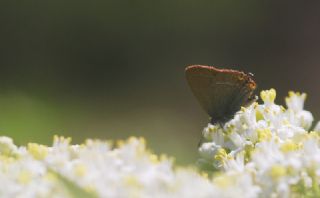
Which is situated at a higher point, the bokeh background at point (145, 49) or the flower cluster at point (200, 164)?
the bokeh background at point (145, 49)

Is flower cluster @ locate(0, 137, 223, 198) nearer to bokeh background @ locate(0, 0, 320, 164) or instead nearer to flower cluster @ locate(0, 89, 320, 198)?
flower cluster @ locate(0, 89, 320, 198)

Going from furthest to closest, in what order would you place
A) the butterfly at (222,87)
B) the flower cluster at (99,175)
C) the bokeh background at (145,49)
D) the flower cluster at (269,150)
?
1. the bokeh background at (145,49)
2. the butterfly at (222,87)
3. the flower cluster at (269,150)
4. the flower cluster at (99,175)

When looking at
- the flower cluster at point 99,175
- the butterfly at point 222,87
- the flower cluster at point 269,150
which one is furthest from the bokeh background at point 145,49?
the flower cluster at point 99,175

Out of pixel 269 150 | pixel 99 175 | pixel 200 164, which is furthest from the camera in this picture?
pixel 200 164

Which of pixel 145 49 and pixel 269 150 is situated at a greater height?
pixel 145 49

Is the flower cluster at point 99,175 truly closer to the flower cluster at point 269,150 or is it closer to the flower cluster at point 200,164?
the flower cluster at point 200,164

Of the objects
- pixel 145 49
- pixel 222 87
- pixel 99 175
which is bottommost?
pixel 99 175

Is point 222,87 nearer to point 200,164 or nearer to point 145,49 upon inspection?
point 200,164

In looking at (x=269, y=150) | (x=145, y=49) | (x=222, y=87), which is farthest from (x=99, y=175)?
(x=145, y=49)
